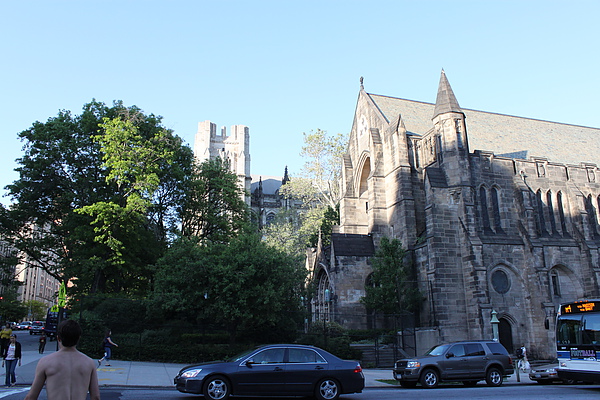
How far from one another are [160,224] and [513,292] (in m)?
23.4

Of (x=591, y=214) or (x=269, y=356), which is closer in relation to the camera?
(x=269, y=356)

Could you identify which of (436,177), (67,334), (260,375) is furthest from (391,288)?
(67,334)

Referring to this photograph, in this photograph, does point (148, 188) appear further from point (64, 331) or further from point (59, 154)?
point (64, 331)

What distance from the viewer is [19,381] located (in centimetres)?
1315

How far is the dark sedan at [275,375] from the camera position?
1028cm

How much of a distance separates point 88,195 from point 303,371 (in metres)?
21.4

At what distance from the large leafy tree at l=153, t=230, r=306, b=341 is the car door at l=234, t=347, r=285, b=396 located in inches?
377

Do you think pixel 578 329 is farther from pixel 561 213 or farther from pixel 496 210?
pixel 561 213

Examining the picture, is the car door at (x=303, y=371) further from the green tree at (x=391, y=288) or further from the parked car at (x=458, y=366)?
the green tree at (x=391, y=288)

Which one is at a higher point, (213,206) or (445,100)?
(445,100)

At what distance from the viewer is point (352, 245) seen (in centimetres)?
3036

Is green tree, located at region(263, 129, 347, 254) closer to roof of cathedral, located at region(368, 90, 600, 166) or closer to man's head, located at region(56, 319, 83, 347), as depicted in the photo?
roof of cathedral, located at region(368, 90, 600, 166)

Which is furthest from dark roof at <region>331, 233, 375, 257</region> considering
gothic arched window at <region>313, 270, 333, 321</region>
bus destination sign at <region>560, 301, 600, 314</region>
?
bus destination sign at <region>560, 301, 600, 314</region>

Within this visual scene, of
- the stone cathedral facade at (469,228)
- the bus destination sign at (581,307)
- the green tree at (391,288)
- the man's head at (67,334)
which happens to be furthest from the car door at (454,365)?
A: the man's head at (67,334)
